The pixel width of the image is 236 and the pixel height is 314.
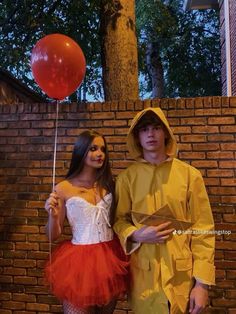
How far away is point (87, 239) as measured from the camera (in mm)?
2168

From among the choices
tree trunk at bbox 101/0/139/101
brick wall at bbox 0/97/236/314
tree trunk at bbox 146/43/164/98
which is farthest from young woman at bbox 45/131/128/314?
tree trunk at bbox 146/43/164/98

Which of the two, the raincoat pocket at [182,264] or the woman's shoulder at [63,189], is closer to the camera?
the raincoat pocket at [182,264]

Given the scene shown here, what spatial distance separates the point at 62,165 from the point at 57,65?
1.06 metres

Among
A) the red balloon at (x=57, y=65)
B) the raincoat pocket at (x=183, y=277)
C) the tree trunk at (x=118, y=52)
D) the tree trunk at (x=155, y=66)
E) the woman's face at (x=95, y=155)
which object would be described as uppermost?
the tree trunk at (x=155, y=66)

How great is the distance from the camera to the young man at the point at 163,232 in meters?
1.95

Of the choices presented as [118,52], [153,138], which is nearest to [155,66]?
[118,52]

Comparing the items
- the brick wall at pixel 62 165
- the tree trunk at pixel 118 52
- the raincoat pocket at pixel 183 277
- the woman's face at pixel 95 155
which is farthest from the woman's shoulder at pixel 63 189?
the tree trunk at pixel 118 52

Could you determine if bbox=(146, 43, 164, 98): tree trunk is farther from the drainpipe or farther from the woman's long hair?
A: the woman's long hair

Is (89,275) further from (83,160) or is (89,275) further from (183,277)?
(83,160)

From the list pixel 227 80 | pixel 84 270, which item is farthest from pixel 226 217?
pixel 227 80

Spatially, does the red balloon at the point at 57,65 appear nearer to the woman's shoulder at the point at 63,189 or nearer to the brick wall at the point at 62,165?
the brick wall at the point at 62,165

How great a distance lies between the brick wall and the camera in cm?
314

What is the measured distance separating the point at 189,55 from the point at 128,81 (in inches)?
475

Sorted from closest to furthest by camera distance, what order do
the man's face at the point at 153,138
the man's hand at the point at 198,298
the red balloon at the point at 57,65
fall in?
Result: 1. the man's hand at the point at 198,298
2. the man's face at the point at 153,138
3. the red balloon at the point at 57,65
